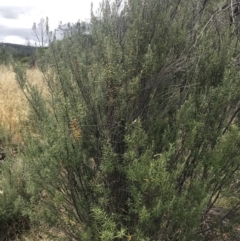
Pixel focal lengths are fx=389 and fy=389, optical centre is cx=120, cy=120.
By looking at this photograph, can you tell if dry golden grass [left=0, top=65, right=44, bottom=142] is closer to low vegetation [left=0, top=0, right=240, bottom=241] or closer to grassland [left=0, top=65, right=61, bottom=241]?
grassland [left=0, top=65, right=61, bottom=241]

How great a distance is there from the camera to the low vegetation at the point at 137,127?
8.69 ft

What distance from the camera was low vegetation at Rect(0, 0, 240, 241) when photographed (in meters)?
2.65

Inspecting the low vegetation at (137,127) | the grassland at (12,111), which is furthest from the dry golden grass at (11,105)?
the low vegetation at (137,127)

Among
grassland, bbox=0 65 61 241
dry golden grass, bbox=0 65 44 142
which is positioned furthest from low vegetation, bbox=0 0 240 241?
dry golden grass, bbox=0 65 44 142

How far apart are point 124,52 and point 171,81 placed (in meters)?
0.43

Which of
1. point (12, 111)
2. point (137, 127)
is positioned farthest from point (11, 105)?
point (137, 127)

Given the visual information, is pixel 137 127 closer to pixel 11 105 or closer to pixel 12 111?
pixel 12 111

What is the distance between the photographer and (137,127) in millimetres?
2607

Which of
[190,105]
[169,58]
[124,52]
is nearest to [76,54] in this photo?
[124,52]

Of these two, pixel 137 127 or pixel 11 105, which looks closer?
pixel 137 127

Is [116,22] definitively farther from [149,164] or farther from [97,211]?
[97,211]

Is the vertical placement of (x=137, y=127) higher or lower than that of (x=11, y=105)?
higher

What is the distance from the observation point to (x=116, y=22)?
3.30 m

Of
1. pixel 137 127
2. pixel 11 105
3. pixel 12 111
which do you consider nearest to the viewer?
pixel 137 127
